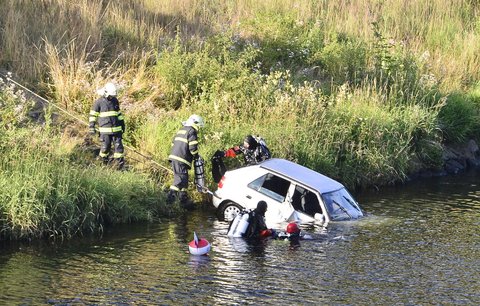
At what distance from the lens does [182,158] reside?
18.8 m

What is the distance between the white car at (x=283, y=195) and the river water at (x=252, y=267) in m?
0.39

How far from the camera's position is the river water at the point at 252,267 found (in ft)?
44.0

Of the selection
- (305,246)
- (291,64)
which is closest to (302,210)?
(305,246)

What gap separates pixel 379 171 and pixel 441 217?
147 inches

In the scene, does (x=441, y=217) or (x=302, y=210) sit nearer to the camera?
(x=302, y=210)

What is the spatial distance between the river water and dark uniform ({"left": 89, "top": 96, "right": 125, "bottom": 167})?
7.67 feet

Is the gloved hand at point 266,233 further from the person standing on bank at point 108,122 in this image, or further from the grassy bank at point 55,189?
the person standing on bank at point 108,122

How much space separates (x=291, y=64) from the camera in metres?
27.3

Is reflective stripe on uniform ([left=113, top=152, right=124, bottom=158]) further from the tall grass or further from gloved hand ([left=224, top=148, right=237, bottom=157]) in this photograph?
gloved hand ([left=224, top=148, right=237, bottom=157])

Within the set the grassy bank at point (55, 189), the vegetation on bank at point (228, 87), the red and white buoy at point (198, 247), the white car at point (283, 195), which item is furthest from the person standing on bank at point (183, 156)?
the red and white buoy at point (198, 247)

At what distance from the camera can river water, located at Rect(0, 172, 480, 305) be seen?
527 inches

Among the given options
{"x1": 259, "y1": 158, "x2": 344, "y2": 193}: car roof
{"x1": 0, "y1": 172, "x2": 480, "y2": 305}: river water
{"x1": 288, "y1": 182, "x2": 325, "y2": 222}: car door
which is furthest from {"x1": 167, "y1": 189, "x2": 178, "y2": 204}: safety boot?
{"x1": 288, "y1": 182, "x2": 325, "y2": 222}: car door

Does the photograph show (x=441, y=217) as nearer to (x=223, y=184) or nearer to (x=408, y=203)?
(x=408, y=203)

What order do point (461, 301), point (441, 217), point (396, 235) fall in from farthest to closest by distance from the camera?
1. point (441, 217)
2. point (396, 235)
3. point (461, 301)
